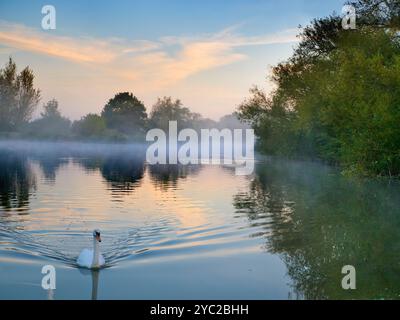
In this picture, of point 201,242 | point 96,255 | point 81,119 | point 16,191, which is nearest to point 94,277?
point 96,255

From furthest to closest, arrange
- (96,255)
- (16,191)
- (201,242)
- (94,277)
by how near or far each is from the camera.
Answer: (16,191)
(201,242)
(96,255)
(94,277)

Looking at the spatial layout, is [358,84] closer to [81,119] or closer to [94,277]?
[94,277]

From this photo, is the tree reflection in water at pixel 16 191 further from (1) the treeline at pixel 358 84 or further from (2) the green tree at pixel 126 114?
(2) the green tree at pixel 126 114

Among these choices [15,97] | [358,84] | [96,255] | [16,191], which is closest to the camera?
[96,255]

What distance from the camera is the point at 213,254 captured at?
50.9 feet

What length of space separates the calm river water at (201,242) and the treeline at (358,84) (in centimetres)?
358

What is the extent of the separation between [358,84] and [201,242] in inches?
662

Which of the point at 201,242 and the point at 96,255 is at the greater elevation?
the point at 96,255

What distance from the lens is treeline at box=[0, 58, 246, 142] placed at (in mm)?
113438

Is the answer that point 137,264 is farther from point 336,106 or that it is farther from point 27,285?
point 336,106

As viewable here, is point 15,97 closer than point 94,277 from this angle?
No

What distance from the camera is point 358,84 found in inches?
1150

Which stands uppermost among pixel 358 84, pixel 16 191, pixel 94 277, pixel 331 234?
pixel 358 84
